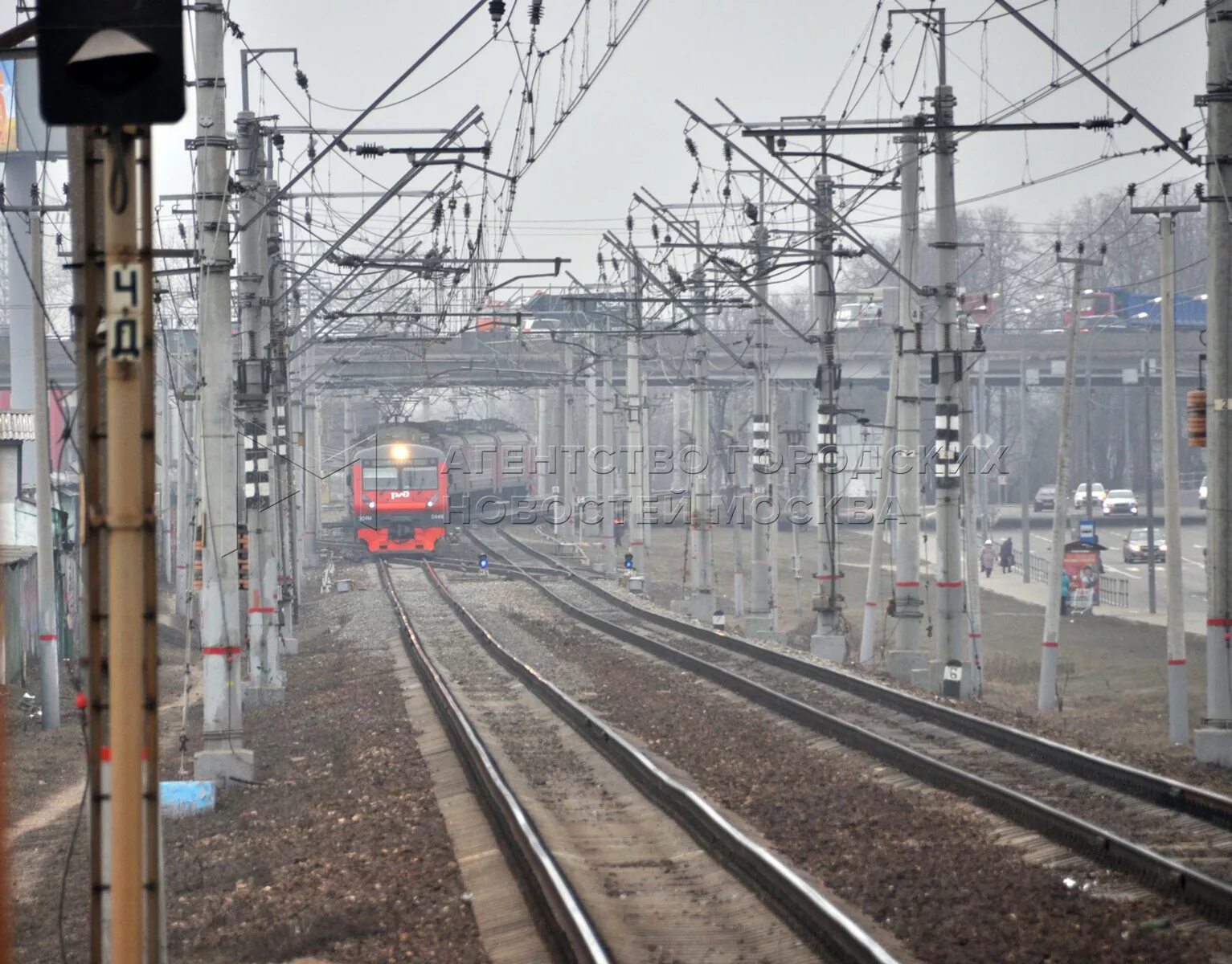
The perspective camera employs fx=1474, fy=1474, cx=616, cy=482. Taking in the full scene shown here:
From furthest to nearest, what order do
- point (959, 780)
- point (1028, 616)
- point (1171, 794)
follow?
point (1028, 616)
point (959, 780)
point (1171, 794)

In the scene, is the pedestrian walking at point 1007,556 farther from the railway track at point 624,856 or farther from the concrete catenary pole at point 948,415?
the railway track at point 624,856

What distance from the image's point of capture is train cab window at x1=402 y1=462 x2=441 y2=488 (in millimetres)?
47781

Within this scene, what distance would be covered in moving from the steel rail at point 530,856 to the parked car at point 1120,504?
56.0 m

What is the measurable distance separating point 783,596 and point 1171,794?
34768mm

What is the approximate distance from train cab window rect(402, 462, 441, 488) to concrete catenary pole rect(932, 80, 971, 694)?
30.0 meters

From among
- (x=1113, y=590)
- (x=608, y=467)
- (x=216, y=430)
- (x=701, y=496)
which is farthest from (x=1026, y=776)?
(x=1113, y=590)

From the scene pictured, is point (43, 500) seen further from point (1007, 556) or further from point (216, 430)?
point (1007, 556)

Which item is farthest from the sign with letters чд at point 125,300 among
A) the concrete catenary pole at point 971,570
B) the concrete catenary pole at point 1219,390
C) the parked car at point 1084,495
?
the parked car at point 1084,495

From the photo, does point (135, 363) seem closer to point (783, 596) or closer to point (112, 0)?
point (112, 0)

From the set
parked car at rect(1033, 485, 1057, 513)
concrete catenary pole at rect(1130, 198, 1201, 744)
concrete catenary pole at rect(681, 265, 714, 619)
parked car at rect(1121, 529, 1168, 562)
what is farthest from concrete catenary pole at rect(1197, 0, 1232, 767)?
parked car at rect(1033, 485, 1057, 513)

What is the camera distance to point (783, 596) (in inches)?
1788

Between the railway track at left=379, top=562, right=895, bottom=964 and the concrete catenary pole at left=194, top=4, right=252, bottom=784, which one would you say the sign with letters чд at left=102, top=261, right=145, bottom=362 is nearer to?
the railway track at left=379, top=562, right=895, bottom=964

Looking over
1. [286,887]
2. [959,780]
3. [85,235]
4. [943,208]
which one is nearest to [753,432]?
[943,208]

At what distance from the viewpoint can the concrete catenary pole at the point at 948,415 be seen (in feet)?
62.2
